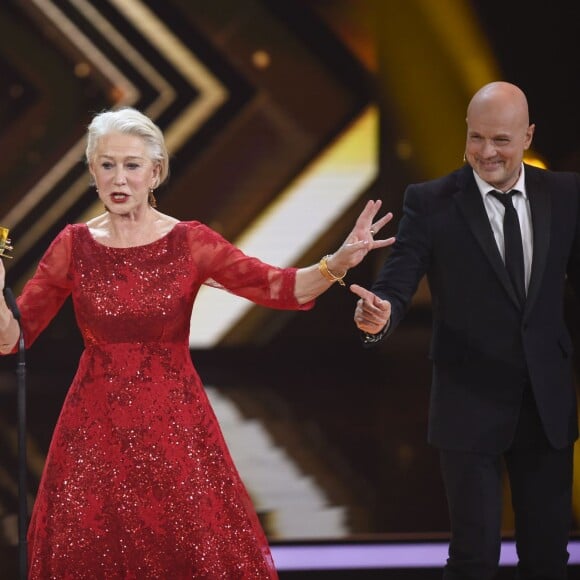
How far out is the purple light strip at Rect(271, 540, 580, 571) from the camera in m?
3.60

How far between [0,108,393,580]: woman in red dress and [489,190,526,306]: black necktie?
0.31 meters

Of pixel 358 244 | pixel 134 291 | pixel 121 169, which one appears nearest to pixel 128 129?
pixel 121 169

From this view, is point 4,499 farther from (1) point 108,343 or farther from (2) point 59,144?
(1) point 108,343

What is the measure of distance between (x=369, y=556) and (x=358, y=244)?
5.10 ft

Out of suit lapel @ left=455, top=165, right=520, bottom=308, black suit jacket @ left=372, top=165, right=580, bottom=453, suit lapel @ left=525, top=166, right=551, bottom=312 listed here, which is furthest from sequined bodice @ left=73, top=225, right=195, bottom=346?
suit lapel @ left=525, top=166, right=551, bottom=312

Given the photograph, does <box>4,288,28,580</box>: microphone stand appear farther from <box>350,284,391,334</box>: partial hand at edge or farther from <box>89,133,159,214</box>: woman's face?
<box>350,284,391,334</box>: partial hand at edge

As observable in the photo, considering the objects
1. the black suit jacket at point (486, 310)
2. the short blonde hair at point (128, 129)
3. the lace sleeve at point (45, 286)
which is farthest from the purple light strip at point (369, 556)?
the short blonde hair at point (128, 129)

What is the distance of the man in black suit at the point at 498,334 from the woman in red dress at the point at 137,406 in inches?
8.8

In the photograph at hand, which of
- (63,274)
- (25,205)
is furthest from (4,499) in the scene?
(63,274)

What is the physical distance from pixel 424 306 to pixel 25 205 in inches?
69.2

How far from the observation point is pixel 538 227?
2627 millimetres

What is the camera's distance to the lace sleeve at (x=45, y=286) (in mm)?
2635

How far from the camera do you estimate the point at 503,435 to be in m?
2.61

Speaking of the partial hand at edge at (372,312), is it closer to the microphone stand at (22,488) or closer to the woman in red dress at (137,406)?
the woman in red dress at (137,406)
